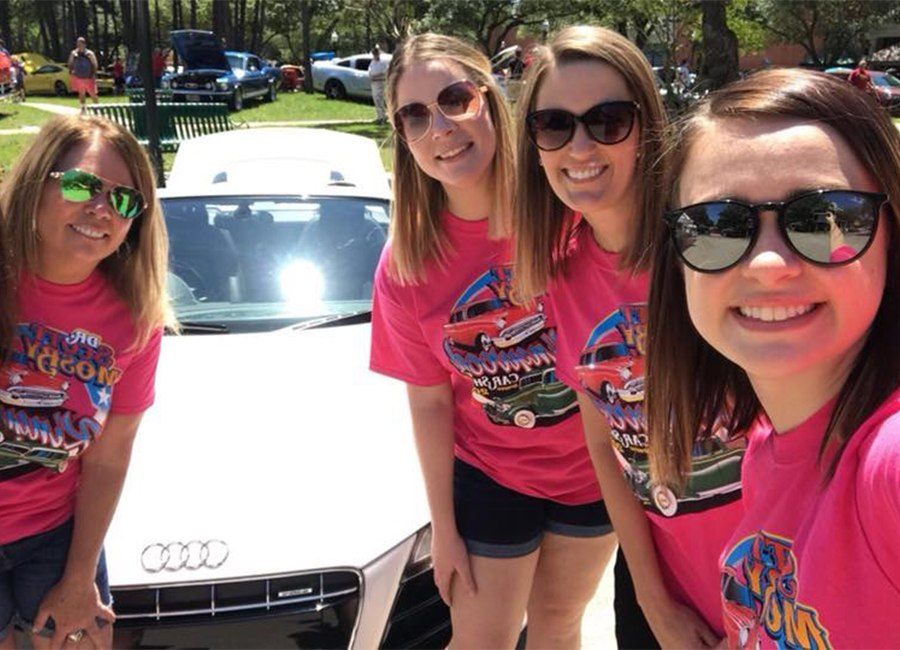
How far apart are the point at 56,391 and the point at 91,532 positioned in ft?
1.17

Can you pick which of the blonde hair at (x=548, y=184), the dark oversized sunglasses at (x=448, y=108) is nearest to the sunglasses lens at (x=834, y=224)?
the blonde hair at (x=548, y=184)

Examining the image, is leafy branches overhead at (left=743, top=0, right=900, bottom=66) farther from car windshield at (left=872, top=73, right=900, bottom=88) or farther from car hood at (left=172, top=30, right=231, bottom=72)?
car hood at (left=172, top=30, right=231, bottom=72)

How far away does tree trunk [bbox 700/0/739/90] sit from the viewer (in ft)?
53.5

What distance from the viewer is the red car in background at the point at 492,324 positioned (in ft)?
7.45

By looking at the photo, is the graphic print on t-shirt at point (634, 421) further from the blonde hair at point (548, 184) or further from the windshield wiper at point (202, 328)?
the windshield wiper at point (202, 328)

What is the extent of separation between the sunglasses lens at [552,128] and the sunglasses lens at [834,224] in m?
0.89

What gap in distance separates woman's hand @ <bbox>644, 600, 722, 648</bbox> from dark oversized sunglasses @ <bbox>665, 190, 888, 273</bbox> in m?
→ 1.05

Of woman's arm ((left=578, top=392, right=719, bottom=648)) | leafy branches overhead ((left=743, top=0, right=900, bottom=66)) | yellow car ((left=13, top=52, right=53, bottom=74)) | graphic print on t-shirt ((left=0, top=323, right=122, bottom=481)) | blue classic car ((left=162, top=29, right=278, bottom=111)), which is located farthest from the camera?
leafy branches overhead ((left=743, top=0, right=900, bottom=66))

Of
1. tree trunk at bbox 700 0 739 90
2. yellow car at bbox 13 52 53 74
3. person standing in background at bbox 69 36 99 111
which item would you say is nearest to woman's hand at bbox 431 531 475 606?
tree trunk at bbox 700 0 739 90

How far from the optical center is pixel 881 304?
3.99 ft

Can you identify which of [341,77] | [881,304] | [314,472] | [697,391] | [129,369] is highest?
[881,304]

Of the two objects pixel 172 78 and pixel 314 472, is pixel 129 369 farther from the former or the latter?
pixel 172 78

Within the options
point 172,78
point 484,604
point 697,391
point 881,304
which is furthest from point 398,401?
point 172,78

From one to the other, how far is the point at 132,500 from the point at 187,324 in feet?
3.61
